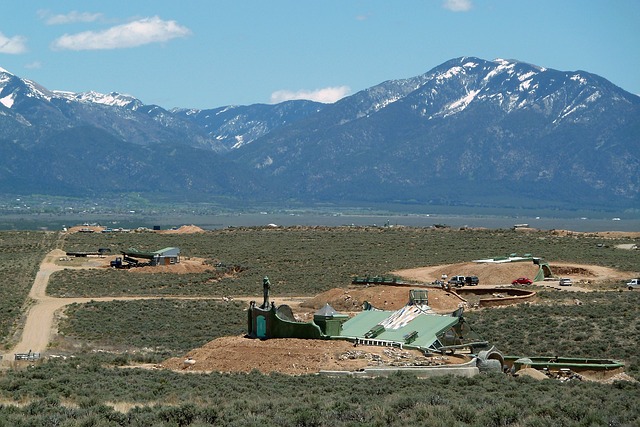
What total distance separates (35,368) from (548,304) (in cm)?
2908

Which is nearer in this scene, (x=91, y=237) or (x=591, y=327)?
(x=591, y=327)

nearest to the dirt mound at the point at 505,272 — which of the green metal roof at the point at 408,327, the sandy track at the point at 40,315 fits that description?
the sandy track at the point at 40,315

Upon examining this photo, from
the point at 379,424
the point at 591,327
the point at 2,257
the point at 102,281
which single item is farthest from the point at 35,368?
the point at 2,257

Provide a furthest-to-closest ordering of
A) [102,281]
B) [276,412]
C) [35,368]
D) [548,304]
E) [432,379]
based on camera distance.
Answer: [102,281] → [548,304] → [35,368] → [432,379] → [276,412]

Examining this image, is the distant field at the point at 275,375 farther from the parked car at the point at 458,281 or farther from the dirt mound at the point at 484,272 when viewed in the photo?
the parked car at the point at 458,281

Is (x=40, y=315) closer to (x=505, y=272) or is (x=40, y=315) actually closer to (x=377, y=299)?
(x=377, y=299)

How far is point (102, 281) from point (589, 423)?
184ft

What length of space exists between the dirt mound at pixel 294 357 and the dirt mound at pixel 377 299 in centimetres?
1974

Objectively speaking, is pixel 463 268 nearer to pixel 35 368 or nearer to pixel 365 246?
pixel 365 246

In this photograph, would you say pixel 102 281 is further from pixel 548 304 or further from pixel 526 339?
pixel 526 339

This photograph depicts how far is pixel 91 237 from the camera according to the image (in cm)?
11475

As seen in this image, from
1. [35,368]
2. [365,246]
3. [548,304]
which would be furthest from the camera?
[365,246]

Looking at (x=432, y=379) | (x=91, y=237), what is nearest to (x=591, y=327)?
(x=432, y=379)

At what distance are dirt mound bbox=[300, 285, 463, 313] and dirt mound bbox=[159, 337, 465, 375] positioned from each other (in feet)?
64.7
